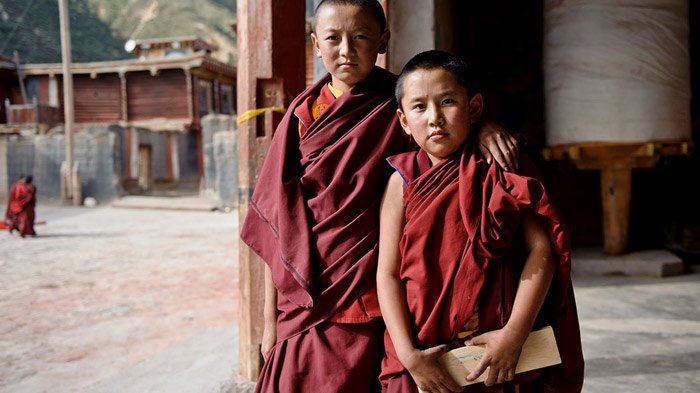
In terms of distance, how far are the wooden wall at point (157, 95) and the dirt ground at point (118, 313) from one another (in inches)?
447

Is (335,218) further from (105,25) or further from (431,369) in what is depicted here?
(105,25)

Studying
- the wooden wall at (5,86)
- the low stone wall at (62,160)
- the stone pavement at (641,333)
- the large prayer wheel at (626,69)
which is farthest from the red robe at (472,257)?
the wooden wall at (5,86)

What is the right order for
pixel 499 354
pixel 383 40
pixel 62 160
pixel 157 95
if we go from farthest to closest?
pixel 157 95 < pixel 62 160 < pixel 383 40 < pixel 499 354

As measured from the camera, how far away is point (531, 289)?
1.09 metres

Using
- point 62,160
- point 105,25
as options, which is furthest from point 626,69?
point 105,25

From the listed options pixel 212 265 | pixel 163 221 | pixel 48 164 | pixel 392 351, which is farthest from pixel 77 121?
pixel 392 351

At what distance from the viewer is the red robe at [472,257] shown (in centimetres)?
108

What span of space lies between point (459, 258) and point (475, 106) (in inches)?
15.9

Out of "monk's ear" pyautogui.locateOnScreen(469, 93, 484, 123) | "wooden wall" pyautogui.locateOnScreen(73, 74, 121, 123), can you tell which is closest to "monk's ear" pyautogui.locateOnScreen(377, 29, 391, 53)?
"monk's ear" pyautogui.locateOnScreen(469, 93, 484, 123)

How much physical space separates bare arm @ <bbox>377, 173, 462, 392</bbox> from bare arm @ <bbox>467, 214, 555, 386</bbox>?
0.27ft

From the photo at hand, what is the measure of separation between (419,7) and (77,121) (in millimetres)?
20604

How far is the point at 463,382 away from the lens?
1.09 m

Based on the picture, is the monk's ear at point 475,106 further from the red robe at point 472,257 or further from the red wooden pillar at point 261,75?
the red wooden pillar at point 261,75

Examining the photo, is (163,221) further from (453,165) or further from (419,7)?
(453,165)
